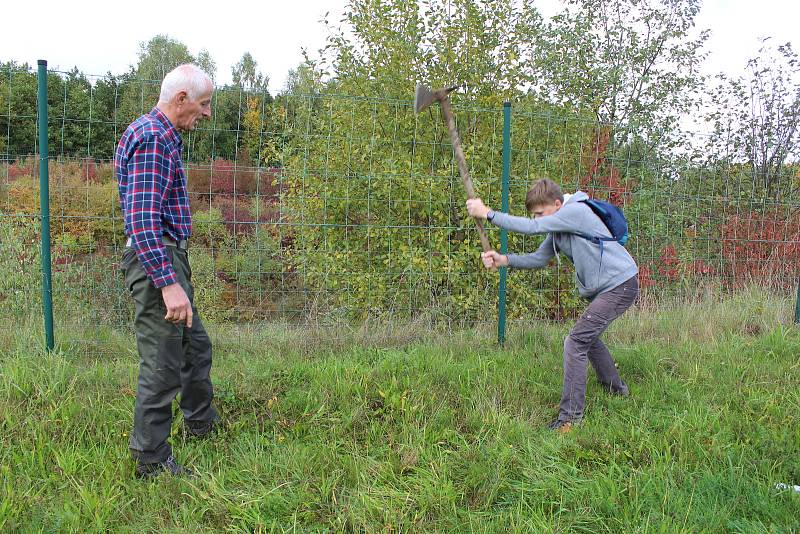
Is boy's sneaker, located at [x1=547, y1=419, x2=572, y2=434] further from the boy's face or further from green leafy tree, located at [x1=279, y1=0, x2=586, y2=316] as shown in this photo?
green leafy tree, located at [x1=279, y1=0, x2=586, y2=316]

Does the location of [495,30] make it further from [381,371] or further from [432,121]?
[381,371]

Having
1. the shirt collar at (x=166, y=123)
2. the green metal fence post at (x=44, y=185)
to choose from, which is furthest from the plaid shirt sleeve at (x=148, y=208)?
the green metal fence post at (x=44, y=185)

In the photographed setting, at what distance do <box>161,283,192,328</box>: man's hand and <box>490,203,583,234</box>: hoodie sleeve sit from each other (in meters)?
1.85

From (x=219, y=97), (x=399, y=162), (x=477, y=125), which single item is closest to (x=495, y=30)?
(x=477, y=125)

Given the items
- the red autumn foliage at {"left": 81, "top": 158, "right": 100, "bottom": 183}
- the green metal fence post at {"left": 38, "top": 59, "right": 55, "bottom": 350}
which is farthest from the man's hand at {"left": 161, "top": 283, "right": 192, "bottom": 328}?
the red autumn foliage at {"left": 81, "top": 158, "right": 100, "bottom": 183}

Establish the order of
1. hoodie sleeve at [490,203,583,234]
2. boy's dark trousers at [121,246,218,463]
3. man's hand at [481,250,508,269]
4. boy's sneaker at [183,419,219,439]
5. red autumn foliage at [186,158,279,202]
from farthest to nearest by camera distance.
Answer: red autumn foliage at [186,158,279,202] → man's hand at [481,250,508,269] → hoodie sleeve at [490,203,583,234] → boy's sneaker at [183,419,219,439] → boy's dark trousers at [121,246,218,463]

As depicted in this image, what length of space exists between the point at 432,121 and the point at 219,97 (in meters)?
2.59

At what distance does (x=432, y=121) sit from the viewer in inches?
262

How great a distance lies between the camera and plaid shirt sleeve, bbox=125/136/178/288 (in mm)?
2646

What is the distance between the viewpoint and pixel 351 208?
20.0 ft

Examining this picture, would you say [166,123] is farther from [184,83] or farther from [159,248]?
[159,248]

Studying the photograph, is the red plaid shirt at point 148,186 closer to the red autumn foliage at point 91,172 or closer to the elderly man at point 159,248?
the elderly man at point 159,248

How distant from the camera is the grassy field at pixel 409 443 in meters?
2.60

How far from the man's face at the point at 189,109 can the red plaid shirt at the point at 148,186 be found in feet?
0.38
